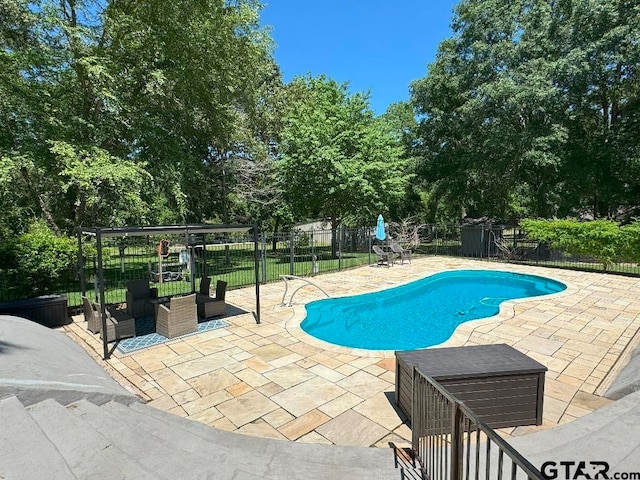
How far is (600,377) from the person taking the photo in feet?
15.6

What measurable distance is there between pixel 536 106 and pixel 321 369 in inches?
→ 677

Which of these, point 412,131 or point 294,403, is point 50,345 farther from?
point 412,131

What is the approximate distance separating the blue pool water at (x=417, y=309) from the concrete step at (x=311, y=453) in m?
3.41

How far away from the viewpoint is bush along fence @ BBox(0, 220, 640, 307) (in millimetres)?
8461

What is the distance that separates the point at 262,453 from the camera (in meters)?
3.07

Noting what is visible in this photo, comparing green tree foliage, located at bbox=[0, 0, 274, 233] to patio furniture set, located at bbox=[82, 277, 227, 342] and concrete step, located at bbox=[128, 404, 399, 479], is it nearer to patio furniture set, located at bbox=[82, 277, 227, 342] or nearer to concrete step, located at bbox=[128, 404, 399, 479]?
patio furniture set, located at bbox=[82, 277, 227, 342]

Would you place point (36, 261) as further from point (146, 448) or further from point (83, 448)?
point (146, 448)

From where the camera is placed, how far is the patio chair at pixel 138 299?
7.46 meters

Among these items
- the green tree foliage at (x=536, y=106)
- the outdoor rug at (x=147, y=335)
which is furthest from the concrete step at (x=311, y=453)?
the green tree foliage at (x=536, y=106)

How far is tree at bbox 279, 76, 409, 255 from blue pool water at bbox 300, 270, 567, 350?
579 cm

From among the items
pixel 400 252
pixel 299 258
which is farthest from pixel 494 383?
pixel 299 258

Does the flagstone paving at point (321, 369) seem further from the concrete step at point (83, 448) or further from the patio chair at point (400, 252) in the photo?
the patio chair at point (400, 252)

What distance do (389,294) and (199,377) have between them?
279 inches

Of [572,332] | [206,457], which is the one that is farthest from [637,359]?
[206,457]
